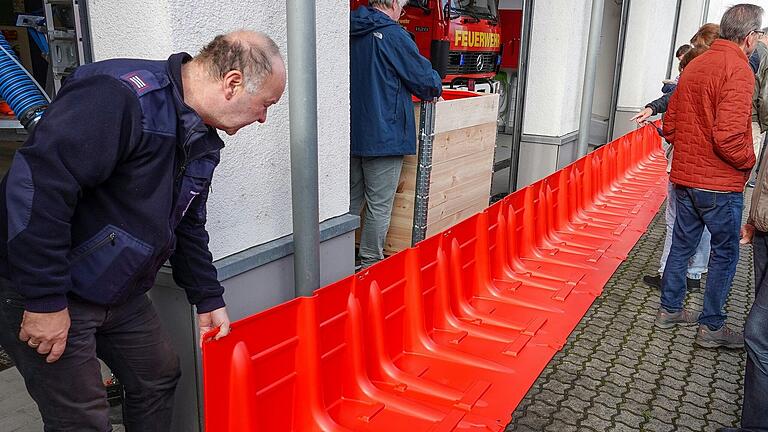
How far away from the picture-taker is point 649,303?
478 cm

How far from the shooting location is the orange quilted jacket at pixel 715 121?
360 centimetres

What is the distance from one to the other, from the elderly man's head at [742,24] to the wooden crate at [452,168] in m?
1.80

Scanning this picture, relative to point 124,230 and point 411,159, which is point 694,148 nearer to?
point 411,159

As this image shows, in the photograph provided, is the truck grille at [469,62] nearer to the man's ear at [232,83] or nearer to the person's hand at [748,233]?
the person's hand at [748,233]

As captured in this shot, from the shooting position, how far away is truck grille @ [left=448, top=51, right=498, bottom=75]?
822 cm

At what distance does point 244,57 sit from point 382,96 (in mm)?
2609

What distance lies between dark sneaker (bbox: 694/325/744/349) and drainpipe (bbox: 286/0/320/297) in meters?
2.77

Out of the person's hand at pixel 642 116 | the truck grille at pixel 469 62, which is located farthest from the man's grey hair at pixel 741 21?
the truck grille at pixel 469 62

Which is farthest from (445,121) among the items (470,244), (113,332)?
(113,332)

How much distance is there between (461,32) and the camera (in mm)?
8211

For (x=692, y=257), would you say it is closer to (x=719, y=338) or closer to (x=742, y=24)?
(x=719, y=338)

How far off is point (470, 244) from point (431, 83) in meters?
1.23

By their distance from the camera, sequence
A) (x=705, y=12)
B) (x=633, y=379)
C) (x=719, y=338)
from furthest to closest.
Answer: (x=705, y=12)
(x=719, y=338)
(x=633, y=379)

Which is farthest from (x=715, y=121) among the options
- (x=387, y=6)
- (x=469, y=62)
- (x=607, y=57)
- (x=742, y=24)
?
(x=607, y=57)
